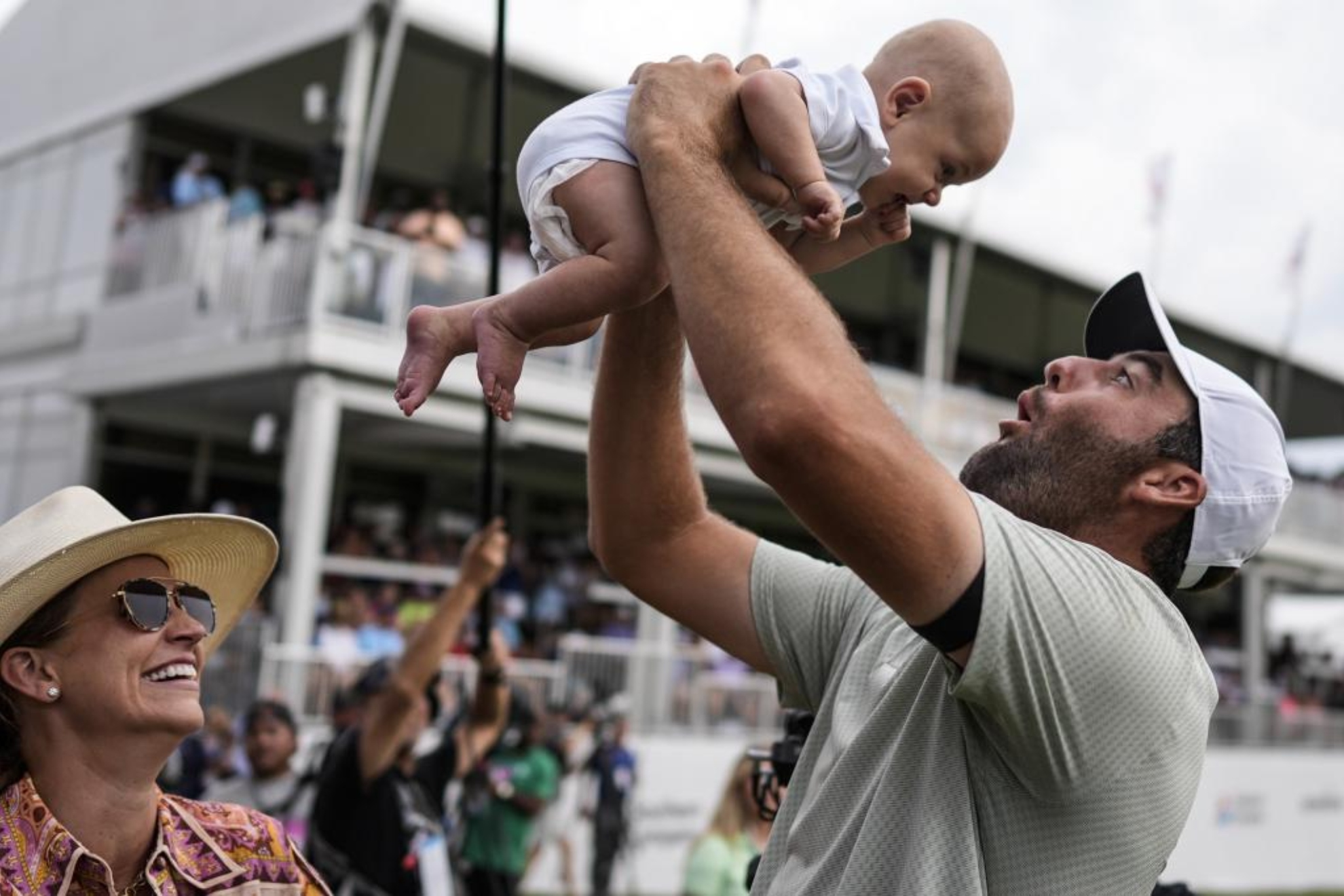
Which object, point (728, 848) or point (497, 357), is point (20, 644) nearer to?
point (497, 357)

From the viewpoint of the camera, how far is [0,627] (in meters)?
2.46

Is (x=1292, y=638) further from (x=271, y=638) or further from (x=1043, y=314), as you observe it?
(x=271, y=638)

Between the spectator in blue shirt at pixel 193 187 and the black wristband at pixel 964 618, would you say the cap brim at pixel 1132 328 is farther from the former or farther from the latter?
the spectator in blue shirt at pixel 193 187

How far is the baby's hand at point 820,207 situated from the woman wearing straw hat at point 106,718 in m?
1.31

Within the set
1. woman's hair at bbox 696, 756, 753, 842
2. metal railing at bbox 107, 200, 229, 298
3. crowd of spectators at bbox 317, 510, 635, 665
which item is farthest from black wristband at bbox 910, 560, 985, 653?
metal railing at bbox 107, 200, 229, 298

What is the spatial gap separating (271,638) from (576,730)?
2831mm

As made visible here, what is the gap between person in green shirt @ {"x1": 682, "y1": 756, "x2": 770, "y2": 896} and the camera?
680 centimetres

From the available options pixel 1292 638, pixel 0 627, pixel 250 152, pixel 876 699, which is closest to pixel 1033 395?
pixel 876 699

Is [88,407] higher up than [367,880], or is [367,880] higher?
[88,407]

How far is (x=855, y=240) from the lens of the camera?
2.47 m

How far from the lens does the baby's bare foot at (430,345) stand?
2170 millimetres

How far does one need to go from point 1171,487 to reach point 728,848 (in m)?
5.13

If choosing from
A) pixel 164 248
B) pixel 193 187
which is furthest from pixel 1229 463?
pixel 193 187

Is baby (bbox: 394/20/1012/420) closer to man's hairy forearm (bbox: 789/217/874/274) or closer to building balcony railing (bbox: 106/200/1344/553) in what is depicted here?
man's hairy forearm (bbox: 789/217/874/274)
